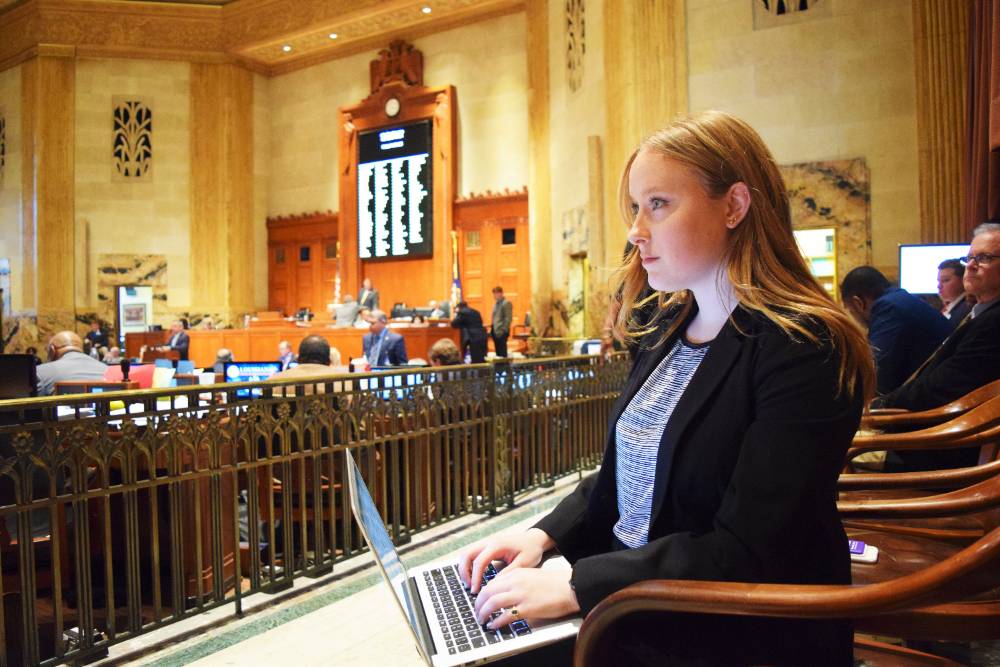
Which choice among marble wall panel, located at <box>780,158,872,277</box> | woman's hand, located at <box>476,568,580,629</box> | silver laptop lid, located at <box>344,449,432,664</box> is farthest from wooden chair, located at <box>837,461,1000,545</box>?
marble wall panel, located at <box>780,158,872,277</box>

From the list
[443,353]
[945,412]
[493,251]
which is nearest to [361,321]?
[493,251]

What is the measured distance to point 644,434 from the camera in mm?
1201

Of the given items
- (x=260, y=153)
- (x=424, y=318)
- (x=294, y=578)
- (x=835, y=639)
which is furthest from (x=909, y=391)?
(x=260, y=153)

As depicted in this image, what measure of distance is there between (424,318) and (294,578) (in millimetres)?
8119

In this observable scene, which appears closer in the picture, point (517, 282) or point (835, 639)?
point (835, 639)

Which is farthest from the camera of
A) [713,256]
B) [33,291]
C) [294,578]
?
[33,291]

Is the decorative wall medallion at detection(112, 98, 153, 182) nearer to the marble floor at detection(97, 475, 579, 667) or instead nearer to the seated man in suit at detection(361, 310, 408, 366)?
the seated man in suit at detection(361, 310, 408, 366)

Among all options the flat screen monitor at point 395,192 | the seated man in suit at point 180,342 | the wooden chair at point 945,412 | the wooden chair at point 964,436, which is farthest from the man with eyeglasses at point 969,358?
the flat screen monitor at point 395,192

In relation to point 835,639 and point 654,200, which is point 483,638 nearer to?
point 835,639

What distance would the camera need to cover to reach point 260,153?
17.4 m

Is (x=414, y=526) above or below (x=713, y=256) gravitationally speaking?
below

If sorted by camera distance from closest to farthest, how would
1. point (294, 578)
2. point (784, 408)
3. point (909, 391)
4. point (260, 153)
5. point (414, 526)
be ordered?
point (784, 408) < point (909, 391) < point (294, 578) < point (414, 526) < point (260, 153)

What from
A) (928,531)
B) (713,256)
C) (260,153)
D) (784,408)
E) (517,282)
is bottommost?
(928,531)

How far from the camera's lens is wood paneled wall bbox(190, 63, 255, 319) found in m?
16.6
